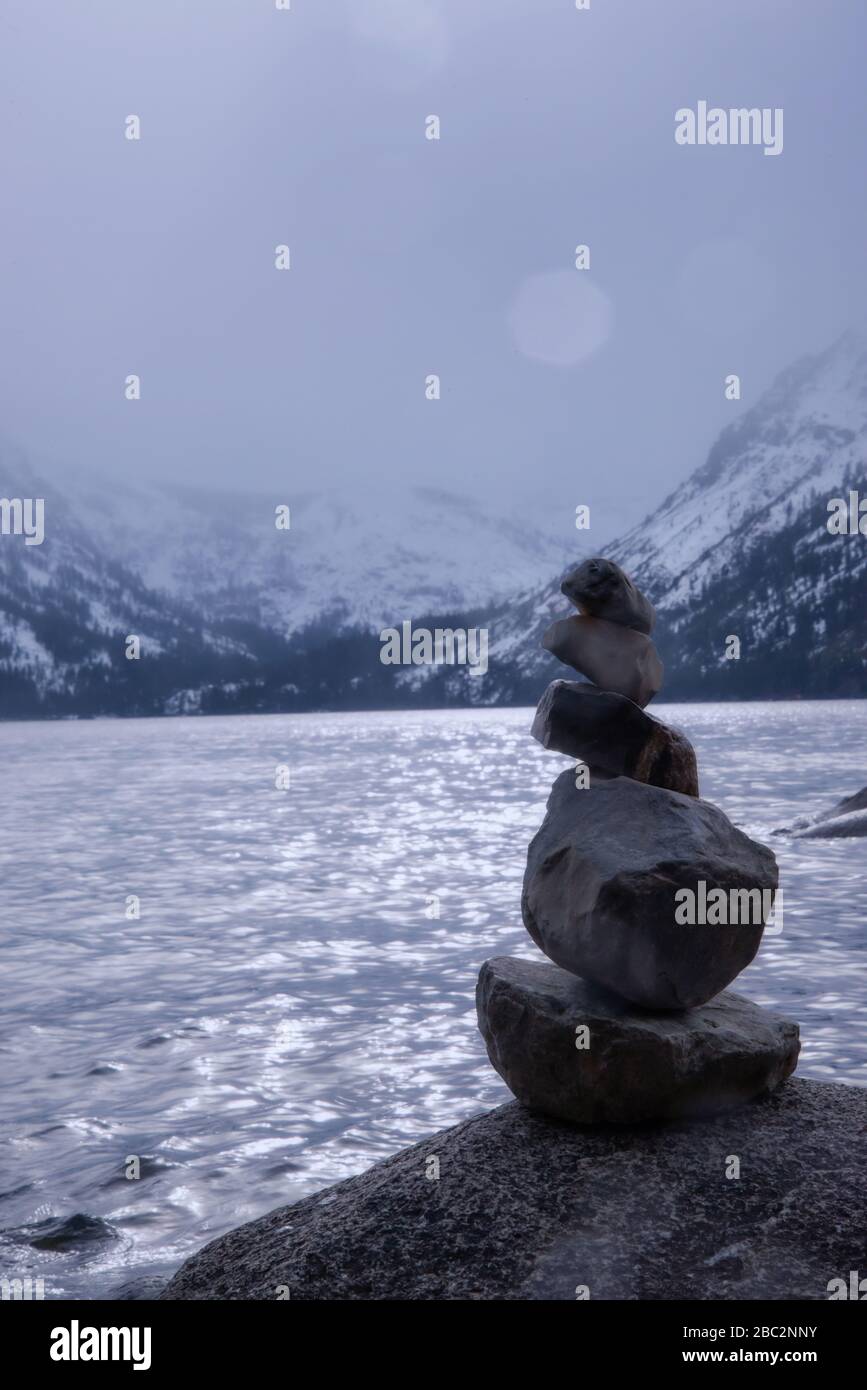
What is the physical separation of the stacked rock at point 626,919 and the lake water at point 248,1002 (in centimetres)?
411

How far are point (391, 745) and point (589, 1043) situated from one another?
130627 mm

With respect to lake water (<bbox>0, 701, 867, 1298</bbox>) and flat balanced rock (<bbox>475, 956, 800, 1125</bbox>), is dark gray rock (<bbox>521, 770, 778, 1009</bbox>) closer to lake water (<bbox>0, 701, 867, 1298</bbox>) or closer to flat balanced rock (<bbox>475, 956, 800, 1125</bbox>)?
flat balanced rock (<bbox>475, 956, 800, 1125</bbox>)

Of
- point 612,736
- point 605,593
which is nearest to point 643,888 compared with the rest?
point 612,736

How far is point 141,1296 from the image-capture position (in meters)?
8.99

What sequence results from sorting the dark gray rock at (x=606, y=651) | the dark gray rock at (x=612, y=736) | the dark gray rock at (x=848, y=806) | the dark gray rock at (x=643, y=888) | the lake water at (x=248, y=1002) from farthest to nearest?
the dark gray rock at (x=848, y=806)
the lake water at (x=248, y=1002)
the dark gray rock at (x=606, y=651)
the dark gray rock at (x=612, y=736)
the dark gray rock at (x=643, y=888)

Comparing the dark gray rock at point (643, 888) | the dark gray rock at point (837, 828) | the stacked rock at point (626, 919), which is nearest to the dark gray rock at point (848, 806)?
the dark gray rock at point (837, 828)

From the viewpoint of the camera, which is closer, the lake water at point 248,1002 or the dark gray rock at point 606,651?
the dark gray rock at point 606,651

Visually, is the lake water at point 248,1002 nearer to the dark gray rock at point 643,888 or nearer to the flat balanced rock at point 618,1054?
the flat balanced rock at point 618,1054

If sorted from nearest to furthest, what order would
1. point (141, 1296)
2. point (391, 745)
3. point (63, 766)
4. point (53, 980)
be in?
point (141, 1296) < point (53, 980) < point (63, 766) < point (391, 745)

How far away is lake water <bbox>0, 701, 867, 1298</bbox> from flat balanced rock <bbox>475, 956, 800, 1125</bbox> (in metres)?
3.77

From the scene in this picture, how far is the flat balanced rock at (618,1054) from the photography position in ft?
27.7
